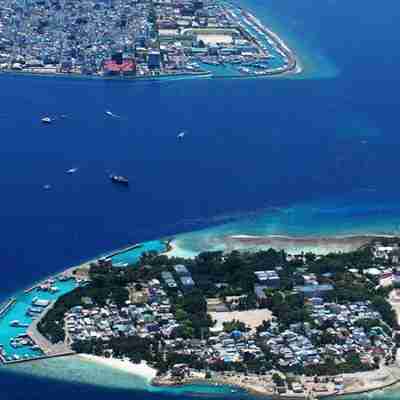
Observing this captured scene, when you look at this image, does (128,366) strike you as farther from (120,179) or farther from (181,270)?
(120,179)

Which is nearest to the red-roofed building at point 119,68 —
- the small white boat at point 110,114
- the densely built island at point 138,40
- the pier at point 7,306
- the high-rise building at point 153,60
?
the densely built island at point 138,40

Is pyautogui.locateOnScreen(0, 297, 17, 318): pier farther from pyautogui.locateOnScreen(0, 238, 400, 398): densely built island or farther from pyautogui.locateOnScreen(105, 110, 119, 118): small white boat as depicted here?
pyautogui.locateOnScreen(105, 110, 119, 118): small white boat

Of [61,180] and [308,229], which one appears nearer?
[308,229]

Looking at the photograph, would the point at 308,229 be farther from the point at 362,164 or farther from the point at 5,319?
the point at 5,319

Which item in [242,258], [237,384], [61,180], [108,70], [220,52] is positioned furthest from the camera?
[220,52]

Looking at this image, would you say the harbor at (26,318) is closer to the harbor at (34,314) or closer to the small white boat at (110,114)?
A: the harbor at (34,314)

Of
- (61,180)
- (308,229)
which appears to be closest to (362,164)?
(308,229)

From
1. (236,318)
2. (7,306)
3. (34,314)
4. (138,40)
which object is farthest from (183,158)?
(138,40)
